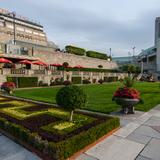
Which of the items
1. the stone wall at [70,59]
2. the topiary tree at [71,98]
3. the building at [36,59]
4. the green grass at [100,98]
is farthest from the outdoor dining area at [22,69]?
the topiary tree at [71,98]

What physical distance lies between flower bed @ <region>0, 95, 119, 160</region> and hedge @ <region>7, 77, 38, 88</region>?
52.5 ft

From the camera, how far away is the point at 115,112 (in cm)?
1017

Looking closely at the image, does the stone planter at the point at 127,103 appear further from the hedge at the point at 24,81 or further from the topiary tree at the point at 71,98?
the hedge at the point at 24,81

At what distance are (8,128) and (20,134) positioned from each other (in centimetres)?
94

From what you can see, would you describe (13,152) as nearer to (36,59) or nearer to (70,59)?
(36,59)

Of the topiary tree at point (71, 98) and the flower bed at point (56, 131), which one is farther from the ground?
the topiary tree at point (71, 98)

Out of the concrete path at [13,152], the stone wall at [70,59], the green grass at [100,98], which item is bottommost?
the concrete path at [13,152]

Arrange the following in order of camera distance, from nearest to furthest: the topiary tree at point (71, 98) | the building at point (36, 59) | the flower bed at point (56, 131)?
the flower bed at point (56, 131)
the topiary tree at point (71, 98)
the building at point (36, 59)

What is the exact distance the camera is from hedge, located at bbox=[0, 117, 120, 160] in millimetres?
4715

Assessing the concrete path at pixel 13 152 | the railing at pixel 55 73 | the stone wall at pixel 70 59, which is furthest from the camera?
the stone wall at pixel 70 59

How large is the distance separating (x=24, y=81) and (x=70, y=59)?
1810cm

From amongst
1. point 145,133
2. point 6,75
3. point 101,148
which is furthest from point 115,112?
point 6,75

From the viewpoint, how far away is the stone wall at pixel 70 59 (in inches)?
1377

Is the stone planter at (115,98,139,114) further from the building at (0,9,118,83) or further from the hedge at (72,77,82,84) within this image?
the hedge at (72,77,82,84)
